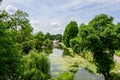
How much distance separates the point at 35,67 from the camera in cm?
2044

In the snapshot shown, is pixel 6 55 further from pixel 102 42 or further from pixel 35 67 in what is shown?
pixel 102 42

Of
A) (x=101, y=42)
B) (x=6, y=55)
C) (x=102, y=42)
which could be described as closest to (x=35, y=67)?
(x=101, y=42)

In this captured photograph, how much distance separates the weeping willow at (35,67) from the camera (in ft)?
63.8

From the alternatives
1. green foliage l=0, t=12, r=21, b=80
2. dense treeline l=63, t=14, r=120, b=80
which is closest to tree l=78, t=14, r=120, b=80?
dense treeline l=63, t=14, r=120, b=80

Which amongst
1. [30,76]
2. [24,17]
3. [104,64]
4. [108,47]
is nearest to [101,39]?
[108,47]

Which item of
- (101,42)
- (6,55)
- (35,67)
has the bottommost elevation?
(35,67)

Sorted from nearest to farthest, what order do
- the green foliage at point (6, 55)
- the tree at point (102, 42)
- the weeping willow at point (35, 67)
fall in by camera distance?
the green foliage at point (6, 55)
the weeping willow at point (35, 67)
the tree at point (102, 42)

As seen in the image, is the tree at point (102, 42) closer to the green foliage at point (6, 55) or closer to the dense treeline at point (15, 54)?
the dense treeline at point (15, 54)

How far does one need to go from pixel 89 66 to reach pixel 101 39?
37.4 feet

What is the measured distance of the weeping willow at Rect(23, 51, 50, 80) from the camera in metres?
19.4

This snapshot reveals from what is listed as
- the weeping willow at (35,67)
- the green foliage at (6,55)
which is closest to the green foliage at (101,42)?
the weeping willow at (35,67)

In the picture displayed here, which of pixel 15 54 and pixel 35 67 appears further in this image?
pixel 35 67

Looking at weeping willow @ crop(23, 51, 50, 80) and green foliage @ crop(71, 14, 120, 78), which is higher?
green foliage @ crop(71, 14, 120, 78)

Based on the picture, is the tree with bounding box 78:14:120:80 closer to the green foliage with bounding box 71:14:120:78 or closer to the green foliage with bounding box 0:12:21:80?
the green foliage with bounding box 71:14:120:78
